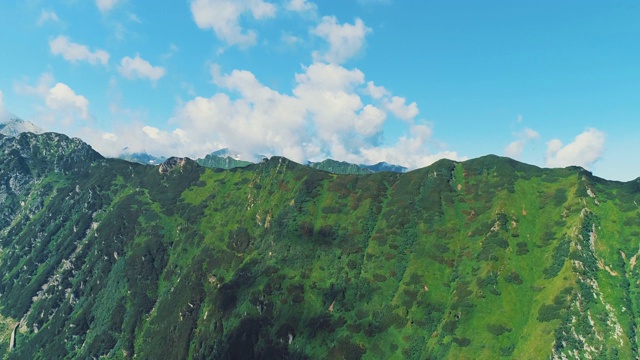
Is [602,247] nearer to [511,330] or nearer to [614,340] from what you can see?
[614,340]

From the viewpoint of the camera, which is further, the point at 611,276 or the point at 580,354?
the point at 611,276

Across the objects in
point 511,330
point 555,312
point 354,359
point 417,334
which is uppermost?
point 555,312

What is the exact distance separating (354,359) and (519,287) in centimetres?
9382

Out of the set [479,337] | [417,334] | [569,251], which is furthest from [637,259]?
[417,334]

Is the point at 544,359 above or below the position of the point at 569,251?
below

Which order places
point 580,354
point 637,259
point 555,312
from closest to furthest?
1. point 580,354
2. point 555,312
3. point 637,259

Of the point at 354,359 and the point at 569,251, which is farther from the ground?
the point at 569,251

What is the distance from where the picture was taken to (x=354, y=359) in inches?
7677

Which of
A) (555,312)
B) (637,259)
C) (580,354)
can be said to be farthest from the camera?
(637,259)

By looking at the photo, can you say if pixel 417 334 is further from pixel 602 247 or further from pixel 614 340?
pixel 602 247

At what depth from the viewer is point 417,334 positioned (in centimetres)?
19775

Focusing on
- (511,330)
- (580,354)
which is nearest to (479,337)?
(511,330)

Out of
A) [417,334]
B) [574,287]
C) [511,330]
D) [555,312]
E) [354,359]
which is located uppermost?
[574,287]

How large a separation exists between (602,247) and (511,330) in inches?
2745
